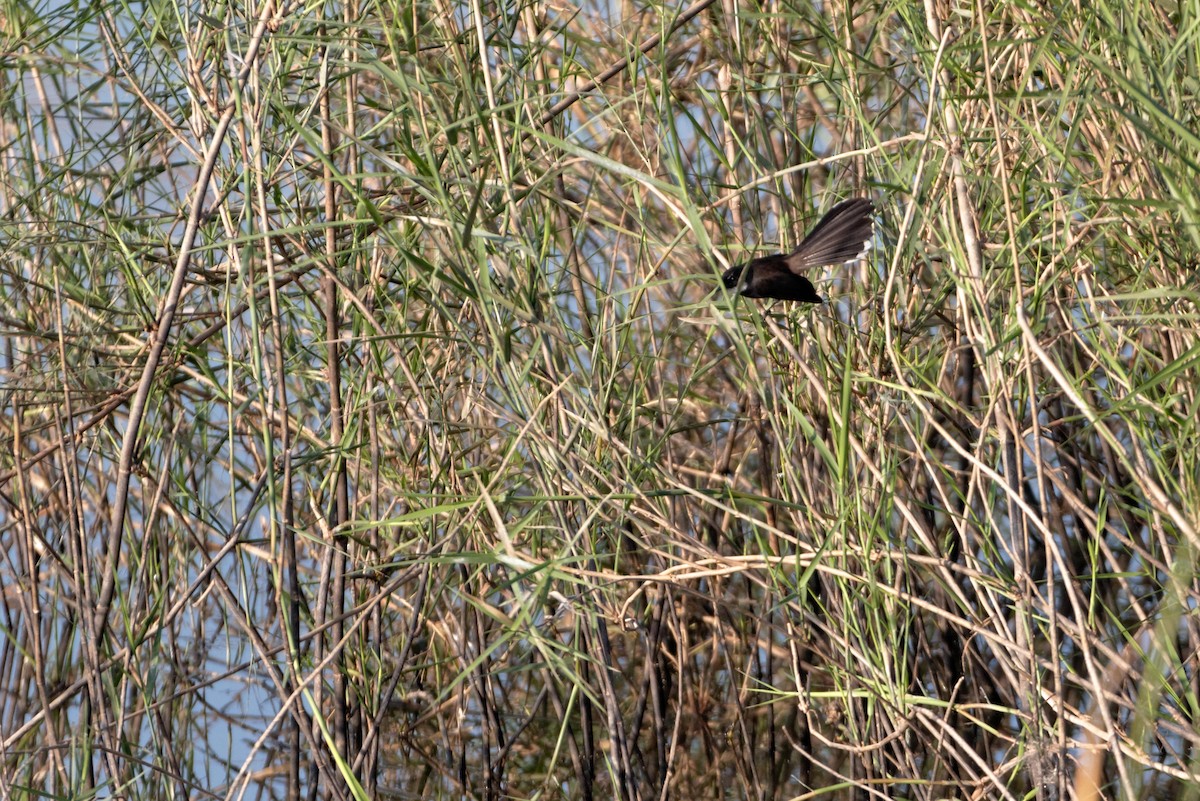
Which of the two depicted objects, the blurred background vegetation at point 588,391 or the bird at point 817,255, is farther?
the bird at point 817,255

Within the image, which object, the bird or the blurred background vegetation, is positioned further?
the bird

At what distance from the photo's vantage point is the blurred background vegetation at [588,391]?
1.49m

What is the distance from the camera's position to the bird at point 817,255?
1612 millimetres

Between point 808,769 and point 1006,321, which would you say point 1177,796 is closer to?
point 808,769

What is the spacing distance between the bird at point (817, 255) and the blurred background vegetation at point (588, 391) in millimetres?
55

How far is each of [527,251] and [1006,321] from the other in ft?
2.33

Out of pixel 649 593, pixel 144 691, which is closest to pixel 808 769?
pixel 649 593

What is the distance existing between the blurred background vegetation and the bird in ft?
0.18

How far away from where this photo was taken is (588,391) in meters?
1.67

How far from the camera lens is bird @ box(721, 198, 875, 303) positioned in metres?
1.61

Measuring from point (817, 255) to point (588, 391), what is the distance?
12.8 inches

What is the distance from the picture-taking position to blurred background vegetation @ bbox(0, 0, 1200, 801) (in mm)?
1491

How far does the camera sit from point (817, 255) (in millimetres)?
1646

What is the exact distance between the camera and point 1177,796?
2.17m
